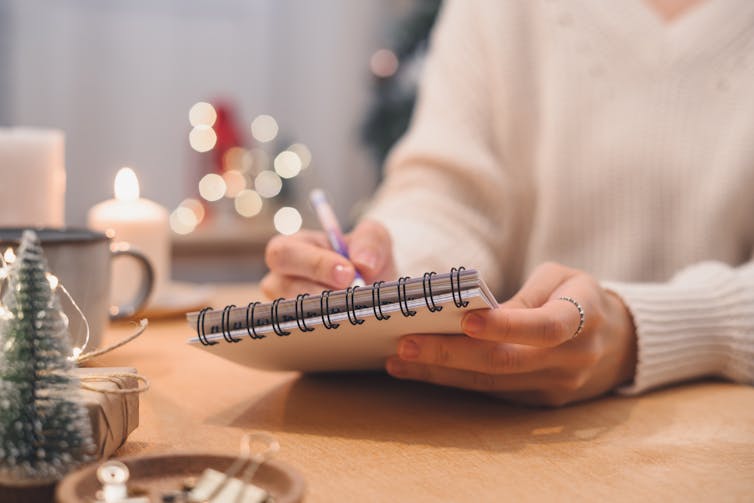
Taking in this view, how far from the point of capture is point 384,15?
287cm

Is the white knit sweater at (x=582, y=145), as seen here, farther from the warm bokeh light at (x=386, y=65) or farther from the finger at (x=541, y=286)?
the warm bokeh light at (x=386, y=65)

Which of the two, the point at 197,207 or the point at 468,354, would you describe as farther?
the point at 197,207

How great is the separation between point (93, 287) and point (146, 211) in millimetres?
333

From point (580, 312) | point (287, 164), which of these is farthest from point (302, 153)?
point (580, 312)

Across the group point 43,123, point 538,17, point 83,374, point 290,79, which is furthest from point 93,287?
point 290,79

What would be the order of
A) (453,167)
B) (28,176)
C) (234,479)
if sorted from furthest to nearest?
(453,167)
(28,176)
(234,479)

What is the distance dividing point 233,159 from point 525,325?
2043 millimetres

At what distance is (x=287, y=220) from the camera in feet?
7.95

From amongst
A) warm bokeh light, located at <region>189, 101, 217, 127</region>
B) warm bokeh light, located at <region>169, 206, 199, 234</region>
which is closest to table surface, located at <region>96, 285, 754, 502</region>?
warm bokeh light, located at <region>169, 206, 199, 234</region>

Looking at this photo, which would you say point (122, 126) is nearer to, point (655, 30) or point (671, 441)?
point (655, 30)

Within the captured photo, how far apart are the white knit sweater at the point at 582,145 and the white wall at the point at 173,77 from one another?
5.49 ft

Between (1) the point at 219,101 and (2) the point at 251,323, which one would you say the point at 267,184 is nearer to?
(1) the point at 219,101

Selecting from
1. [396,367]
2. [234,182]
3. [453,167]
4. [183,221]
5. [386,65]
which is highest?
[386,65]

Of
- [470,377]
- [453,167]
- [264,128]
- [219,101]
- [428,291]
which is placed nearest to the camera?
[428,291]
